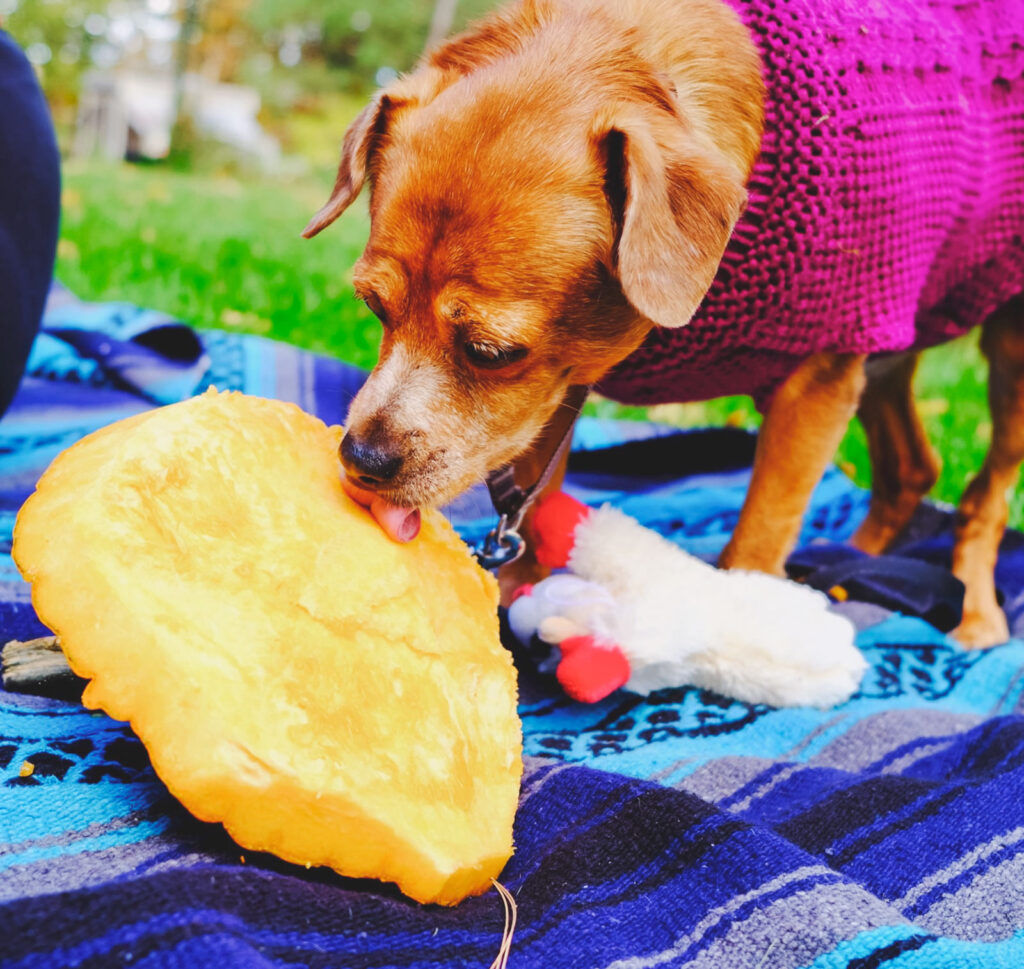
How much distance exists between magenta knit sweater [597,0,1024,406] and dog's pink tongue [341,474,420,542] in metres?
0.81

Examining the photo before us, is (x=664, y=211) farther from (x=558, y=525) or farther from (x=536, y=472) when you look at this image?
(x=536, y=472)

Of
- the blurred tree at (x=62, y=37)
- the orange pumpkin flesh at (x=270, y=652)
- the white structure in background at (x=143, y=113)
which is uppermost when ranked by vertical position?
the orange pumpkin flesh at (x=270, y=652)

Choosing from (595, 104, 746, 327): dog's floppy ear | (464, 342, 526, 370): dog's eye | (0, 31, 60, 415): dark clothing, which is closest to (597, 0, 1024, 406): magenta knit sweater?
(595, 104, 746, 327): dog's floppy ear

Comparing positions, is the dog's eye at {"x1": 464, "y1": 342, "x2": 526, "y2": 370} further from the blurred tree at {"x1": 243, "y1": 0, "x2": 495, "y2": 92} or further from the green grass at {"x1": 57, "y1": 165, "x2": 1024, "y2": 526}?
the blurred tree at {"x1": 243, "y1": 0, "x2": 495, "y2": 92}

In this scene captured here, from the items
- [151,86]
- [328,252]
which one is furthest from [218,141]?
[328,252]

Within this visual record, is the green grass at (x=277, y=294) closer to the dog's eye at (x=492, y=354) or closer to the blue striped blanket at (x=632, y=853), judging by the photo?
the blue striped blanket at (x=632, y=853)

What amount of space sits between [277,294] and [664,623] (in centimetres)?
366

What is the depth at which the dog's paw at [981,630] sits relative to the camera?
288 cm

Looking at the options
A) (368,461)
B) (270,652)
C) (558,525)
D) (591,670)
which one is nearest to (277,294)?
(558,525)

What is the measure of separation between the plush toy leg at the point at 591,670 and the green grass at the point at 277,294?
8.10 feet

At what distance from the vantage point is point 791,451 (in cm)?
250

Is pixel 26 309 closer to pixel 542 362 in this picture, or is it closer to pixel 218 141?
pixel 542 362

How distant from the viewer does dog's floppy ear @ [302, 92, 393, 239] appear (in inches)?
83.2

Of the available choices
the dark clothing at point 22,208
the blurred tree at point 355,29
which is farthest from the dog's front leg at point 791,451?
the blurred tree at point 355,29
